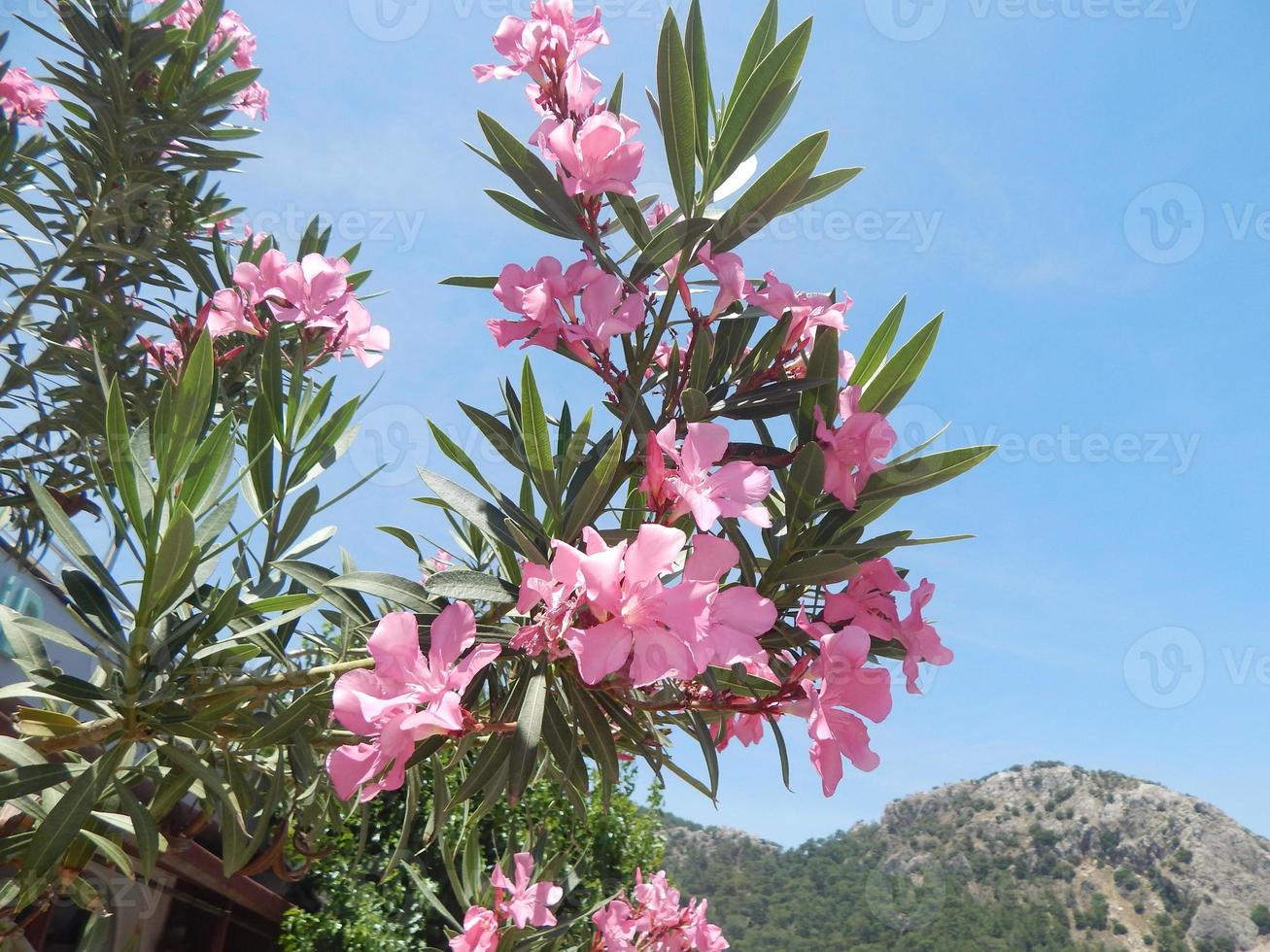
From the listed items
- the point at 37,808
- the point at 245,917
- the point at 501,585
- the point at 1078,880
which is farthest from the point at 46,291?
the point at 1078,880

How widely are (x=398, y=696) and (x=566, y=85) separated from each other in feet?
2.91

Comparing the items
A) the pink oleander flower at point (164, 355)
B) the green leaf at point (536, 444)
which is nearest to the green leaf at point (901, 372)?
the green leaf at point (536, 444)

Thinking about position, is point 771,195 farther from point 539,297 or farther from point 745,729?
point 745,729

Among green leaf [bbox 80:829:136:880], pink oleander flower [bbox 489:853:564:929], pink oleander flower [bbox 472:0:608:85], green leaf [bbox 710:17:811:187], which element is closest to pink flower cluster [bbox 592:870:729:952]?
pink oleander flower [bbox 489:853:564:929]

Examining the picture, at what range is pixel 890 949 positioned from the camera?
1739 cm

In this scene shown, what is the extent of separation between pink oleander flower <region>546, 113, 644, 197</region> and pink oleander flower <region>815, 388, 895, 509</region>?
1.38ft

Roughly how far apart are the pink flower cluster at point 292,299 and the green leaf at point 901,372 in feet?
3.35

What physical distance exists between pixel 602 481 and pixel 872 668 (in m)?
0.40

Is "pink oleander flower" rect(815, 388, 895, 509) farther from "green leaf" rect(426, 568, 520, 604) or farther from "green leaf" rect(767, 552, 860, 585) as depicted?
"green leaf" rect(426, 568, 520, 604)

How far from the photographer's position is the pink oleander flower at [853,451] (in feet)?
3.82

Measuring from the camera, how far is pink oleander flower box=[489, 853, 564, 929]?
2.31 meters

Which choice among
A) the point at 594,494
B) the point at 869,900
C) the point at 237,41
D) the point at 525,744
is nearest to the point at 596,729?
the point at 525,744

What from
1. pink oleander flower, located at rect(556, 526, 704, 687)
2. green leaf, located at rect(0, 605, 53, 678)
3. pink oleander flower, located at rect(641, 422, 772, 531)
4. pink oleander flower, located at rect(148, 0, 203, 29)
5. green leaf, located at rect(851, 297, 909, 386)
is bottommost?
green leaf, located at rect(0, 605, 53, 678)

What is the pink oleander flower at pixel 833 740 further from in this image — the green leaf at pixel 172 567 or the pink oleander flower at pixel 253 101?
the pink oleander flower at pixel 253 101
